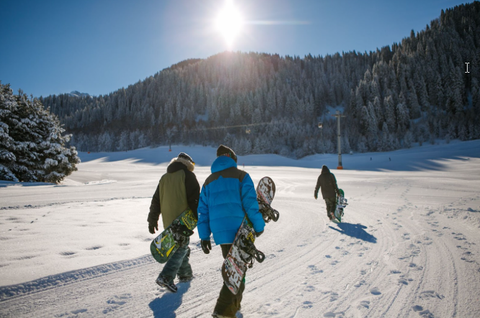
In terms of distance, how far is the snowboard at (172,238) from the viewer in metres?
2.83

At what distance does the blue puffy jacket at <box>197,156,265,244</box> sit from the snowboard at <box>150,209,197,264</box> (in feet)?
1.81

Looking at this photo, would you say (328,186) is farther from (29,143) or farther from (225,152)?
(29,143)

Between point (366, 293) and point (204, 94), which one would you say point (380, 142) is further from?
point (204, 94)

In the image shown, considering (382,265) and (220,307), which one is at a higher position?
(220,307)

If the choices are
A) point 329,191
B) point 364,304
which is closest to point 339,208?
point 329,191

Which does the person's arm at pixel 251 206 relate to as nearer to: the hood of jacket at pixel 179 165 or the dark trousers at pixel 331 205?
the hood of jacket at pixel 179 165

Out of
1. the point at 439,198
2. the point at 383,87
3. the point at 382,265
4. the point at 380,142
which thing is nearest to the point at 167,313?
the point at 382,265

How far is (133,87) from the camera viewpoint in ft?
387

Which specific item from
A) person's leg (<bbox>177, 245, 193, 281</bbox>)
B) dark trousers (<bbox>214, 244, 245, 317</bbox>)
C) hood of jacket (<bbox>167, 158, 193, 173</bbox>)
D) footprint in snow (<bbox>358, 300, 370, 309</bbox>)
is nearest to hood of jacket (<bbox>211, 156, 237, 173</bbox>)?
hood of jacket (<bbox>167, 158, 193, 173</bbox>)

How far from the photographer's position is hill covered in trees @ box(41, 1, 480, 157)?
64.7m

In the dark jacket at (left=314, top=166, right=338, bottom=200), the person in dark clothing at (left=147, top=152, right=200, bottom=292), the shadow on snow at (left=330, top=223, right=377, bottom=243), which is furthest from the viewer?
the dark jacket at (left=314, top=166, right=338, bottom=200)

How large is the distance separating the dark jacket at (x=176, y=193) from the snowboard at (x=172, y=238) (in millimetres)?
86

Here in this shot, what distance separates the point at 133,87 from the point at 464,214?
5238 inches

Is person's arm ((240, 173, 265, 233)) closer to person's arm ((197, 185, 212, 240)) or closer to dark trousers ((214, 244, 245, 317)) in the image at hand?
person's arm ((197, 185, 212, 240))
